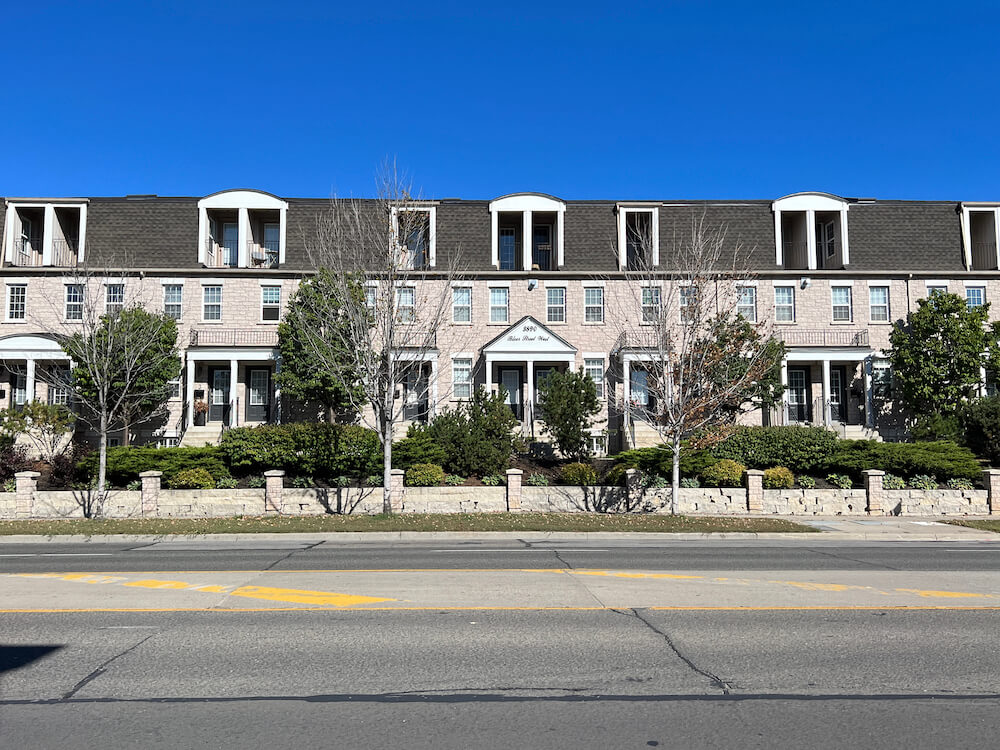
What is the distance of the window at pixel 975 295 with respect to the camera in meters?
35.5

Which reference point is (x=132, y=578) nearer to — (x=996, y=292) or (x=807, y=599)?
(x=807, y=599)

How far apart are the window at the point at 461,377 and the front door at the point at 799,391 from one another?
14431mm

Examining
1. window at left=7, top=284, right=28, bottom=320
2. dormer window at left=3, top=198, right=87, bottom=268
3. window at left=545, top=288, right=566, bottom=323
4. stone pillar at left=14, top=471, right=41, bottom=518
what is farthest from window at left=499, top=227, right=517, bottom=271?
stone pillar at left=14, top=471, right=41, bottom=518

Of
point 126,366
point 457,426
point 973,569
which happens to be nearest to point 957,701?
point 973,569

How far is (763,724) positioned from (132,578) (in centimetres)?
927

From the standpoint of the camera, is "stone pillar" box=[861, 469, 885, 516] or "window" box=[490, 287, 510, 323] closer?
"stone pillar" box=[861, 469, 885, 516]

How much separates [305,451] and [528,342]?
472 inches

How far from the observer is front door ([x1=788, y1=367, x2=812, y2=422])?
35.8 m

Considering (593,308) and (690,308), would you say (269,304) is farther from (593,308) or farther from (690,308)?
(690,308)

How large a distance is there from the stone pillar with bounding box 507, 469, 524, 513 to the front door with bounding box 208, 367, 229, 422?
1667 cm

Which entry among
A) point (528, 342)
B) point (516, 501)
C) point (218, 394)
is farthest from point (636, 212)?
point (218, 394)

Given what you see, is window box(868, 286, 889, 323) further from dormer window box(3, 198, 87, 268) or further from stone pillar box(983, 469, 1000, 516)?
dormer window box(3, 198, 87, 268)

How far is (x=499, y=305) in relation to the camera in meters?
35.9

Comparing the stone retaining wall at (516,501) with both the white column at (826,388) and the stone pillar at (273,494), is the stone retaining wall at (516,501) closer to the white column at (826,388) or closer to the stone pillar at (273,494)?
the stone pillar at (273,494)
